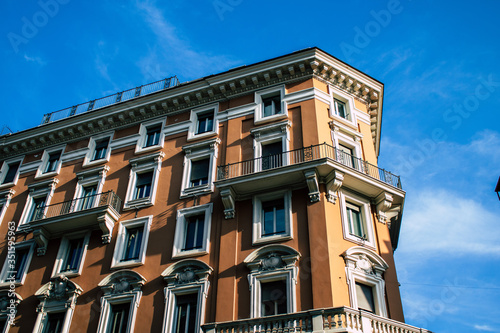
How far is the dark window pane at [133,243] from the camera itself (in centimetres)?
2273

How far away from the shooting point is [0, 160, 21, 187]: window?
30.4 metres

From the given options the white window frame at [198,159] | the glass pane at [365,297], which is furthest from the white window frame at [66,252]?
the glass pane at [365,297]

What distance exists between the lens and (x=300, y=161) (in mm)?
22375

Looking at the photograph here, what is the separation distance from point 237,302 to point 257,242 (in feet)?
8.52

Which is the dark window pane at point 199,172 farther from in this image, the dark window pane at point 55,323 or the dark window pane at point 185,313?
the dark window pane at point 55,323

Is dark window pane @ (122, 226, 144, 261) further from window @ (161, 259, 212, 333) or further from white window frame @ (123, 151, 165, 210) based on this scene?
window @ (161, 259, 212, 333)

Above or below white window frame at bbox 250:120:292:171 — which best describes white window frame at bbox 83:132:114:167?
above

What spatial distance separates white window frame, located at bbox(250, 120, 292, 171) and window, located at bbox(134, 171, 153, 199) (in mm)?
5846

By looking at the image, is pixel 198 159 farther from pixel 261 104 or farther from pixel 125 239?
pixel 125 239

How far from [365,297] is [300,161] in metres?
6.58

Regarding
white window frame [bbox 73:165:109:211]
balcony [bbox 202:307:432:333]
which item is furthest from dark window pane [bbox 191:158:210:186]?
balcony [bbox 202:307:432:333]

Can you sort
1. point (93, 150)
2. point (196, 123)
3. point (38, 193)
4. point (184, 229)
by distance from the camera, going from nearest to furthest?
point (184, 229) → point (196, 123) → point (38, 193) → point (93, 150)

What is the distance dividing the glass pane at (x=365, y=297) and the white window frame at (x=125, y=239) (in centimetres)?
943

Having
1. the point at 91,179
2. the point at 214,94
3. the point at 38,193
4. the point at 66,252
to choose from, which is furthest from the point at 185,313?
the point at 38,193
